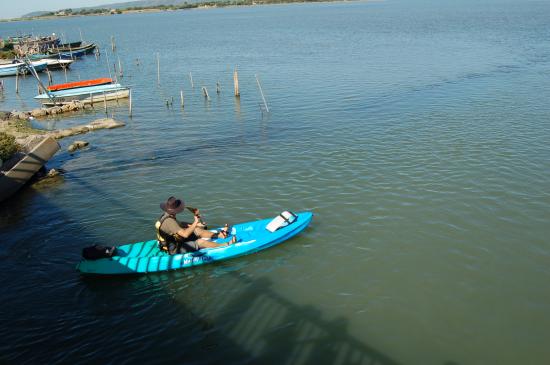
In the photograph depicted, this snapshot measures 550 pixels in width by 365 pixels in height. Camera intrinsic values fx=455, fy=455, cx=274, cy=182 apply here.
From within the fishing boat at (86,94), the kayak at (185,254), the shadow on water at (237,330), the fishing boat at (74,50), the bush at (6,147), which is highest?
the fishing boat at (74,50)

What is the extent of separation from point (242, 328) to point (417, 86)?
25.3 metres

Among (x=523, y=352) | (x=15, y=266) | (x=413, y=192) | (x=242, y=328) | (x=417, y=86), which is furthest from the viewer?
(x=417, y=86)

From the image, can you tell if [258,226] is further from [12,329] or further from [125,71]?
[125,71]

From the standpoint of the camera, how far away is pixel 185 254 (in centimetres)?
1180

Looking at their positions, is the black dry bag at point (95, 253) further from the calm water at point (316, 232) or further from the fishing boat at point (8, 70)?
the fishing boat at point (8, 70)

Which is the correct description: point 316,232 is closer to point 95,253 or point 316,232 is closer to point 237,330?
point 237,330

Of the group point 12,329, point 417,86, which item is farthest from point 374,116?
point 12,329

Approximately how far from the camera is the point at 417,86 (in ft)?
101

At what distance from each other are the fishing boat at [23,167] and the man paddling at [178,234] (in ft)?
26.7

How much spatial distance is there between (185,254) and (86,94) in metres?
26.6

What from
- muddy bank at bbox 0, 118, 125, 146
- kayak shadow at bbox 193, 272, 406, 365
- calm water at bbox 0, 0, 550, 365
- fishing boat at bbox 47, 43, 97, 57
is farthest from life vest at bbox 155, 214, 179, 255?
fishing boat at bbox 47, 43, 97, 57

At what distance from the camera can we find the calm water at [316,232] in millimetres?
9430

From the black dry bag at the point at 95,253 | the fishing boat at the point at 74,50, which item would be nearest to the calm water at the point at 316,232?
the black dry bag at the point at 95,253

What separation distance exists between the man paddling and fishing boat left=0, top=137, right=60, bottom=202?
8.13 metres
